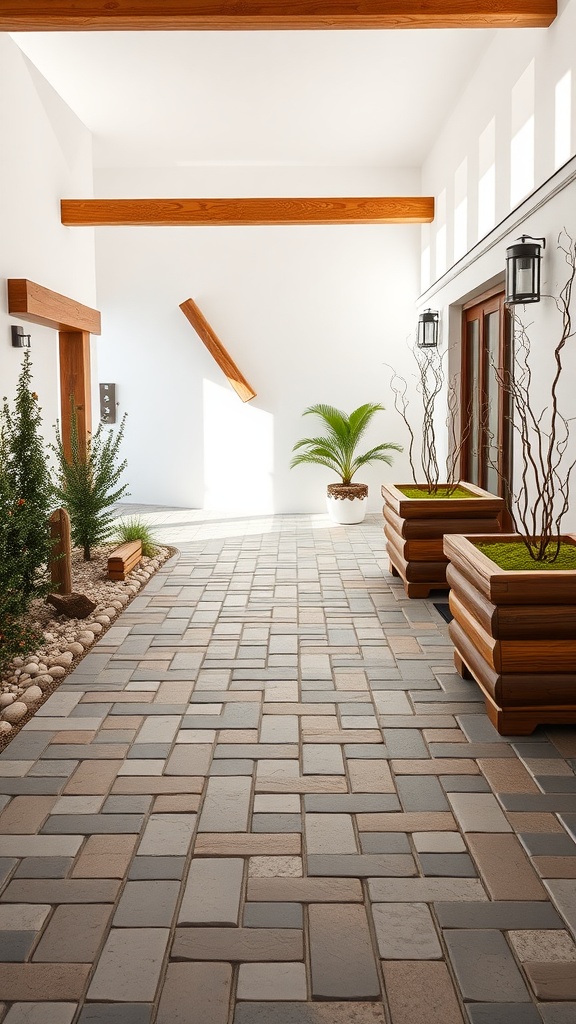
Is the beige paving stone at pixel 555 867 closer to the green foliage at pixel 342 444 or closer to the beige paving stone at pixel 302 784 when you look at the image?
the beige paving stone at pixel 302 784

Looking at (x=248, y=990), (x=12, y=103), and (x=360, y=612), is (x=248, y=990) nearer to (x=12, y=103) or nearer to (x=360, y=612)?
(x=360, y=612)

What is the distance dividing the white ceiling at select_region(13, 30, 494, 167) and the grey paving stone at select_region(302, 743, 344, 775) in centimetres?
559

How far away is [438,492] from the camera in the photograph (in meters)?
6.37

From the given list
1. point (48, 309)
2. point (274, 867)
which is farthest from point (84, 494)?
point (274, 867)

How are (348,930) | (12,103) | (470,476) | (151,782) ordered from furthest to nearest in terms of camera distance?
1. (470,476)
2. (12,103)
3. (151,782)
4. (348,930)

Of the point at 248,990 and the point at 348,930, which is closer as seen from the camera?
the point at 248,990

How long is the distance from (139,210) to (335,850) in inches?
303

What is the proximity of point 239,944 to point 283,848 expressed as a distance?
18.0 inches

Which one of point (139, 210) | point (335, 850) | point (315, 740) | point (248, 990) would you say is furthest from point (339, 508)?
point (248, 990)

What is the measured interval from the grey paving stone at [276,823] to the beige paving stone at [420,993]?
0.68m

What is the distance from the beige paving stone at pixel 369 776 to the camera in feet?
9.26

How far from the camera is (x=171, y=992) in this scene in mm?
1834

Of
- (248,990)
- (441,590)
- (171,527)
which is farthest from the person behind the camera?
(171,527)

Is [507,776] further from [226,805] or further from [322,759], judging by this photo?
[226,805]
